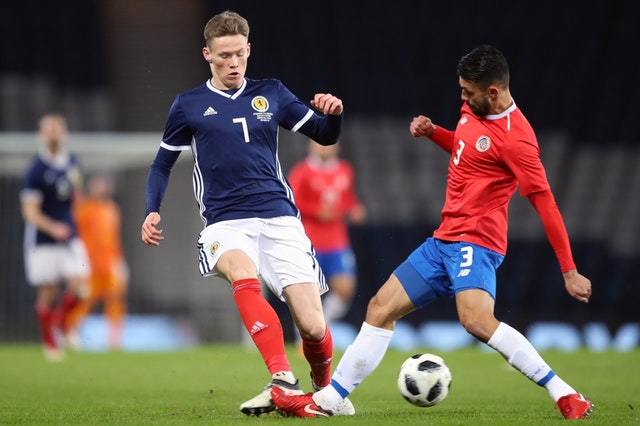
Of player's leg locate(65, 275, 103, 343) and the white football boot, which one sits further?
player's leg locate(65, 275, 103, 343)

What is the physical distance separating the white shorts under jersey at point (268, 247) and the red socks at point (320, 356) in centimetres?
29

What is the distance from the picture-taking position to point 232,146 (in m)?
6.06

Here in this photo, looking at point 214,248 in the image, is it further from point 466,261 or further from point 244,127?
point 466,261

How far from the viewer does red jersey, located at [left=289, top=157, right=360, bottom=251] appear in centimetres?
1223

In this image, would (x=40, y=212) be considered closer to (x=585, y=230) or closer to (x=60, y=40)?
(x=60, y=40)

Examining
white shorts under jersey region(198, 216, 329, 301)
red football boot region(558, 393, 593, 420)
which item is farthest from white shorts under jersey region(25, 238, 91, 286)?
red football boot region(558, 393, 593, 420)

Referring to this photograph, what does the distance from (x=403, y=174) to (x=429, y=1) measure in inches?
94.4

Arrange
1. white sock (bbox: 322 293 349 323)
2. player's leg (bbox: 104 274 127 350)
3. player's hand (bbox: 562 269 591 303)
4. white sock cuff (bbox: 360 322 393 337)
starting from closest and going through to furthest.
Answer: player's hand (bbox: 562 269 591 303), white sock cuff (bbox: 360 322 393 337), white sock (bbox: 322 293 349 323), player's leg (bbox: 104 274 127 350)

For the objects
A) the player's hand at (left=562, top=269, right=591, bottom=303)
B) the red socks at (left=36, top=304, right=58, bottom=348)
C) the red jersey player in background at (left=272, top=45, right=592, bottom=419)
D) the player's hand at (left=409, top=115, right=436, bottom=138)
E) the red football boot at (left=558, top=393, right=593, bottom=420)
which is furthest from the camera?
the red socks at (left=36, top=304, right=58, bottom=348)

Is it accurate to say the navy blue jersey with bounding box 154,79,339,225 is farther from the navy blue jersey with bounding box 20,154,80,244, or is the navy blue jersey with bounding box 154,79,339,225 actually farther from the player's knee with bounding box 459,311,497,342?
the navy blue jersey with bounding box 20,154,80,244

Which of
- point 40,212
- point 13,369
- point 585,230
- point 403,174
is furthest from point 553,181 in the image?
point 13,369

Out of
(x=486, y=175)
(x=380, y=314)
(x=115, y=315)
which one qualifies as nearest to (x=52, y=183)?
(x=115, y=315)

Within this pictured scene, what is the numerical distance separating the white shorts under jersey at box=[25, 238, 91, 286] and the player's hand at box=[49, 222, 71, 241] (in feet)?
0.43

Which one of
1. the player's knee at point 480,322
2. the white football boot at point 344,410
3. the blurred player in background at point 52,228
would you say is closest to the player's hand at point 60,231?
the blurred player in background at point 52,228
